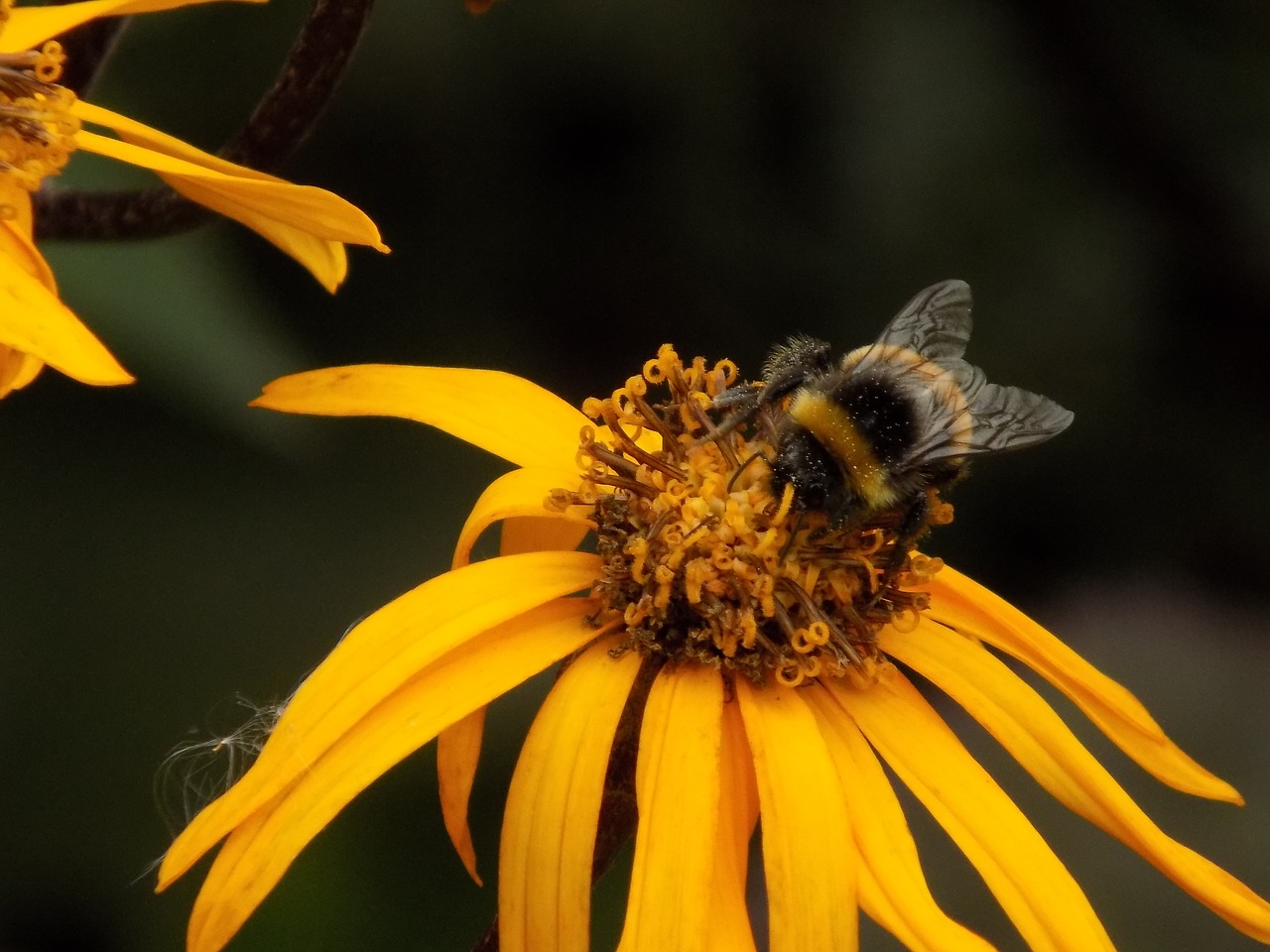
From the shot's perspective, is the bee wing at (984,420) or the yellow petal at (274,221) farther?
the bee wing at (984,420)

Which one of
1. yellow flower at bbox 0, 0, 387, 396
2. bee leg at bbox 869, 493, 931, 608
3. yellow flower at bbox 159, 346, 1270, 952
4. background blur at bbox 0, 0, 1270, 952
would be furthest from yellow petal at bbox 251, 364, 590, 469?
background blur at bbox 0, 0, 1270, 952

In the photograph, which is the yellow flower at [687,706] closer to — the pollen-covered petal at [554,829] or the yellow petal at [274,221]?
the pollen-covered petal at [554,829]

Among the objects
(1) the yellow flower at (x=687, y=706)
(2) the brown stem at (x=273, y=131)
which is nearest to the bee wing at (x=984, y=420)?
(1) the yellow flower at (x=687, y=706)

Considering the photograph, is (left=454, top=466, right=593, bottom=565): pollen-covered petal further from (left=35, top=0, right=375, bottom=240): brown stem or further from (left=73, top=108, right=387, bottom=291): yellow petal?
(left=35, top=0, right=375, bottom=240): brown stem

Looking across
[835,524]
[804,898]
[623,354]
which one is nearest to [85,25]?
[835,524]

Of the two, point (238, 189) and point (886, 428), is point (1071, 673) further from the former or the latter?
point (238, 189)

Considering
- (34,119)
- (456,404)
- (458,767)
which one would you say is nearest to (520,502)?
(456,404)

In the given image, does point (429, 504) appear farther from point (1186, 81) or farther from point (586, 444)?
point (1186, 81)
